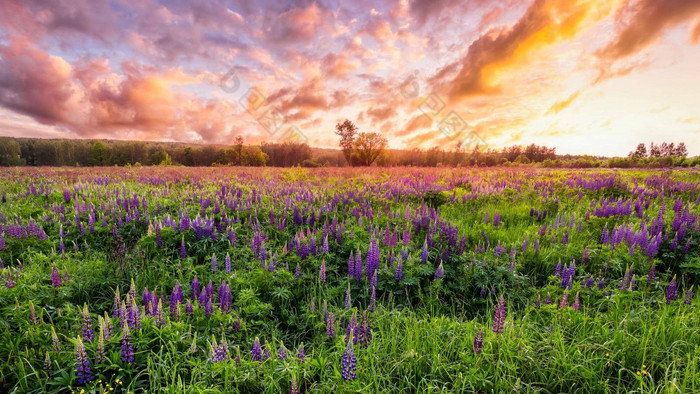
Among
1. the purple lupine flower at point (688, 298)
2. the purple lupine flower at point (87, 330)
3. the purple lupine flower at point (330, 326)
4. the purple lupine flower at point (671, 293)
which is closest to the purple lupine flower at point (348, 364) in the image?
the purple lupine flower at point (330, 326)

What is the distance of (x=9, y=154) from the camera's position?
82.8 meters

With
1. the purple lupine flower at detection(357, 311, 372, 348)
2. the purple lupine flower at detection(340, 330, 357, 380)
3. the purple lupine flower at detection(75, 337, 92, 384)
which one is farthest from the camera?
the purple lupine flower at detection(357, 311, 372, 348)

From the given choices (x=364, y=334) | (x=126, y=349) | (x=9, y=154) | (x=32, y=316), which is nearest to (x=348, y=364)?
(x=364, y=334)

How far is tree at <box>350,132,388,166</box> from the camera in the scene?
49844 mm

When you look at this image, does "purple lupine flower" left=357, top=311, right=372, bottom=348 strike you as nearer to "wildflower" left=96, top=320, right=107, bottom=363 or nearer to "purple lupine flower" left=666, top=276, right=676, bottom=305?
"wildflower" left=96, top=320, right=107, bottom=363

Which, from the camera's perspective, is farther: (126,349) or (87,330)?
(87,330)

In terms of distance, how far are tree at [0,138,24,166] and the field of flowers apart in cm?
10584

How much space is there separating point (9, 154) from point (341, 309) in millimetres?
122170

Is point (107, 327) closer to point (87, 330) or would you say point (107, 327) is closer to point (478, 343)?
point (87, 330)

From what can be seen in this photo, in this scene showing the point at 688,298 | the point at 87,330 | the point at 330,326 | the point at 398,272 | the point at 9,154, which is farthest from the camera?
the point at 9,154

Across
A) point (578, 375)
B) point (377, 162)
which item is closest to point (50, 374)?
point (578, 375)

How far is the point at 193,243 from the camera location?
202 inches

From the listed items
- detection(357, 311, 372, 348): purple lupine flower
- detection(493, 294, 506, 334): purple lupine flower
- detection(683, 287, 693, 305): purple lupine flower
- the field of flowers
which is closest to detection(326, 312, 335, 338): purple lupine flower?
the field of flowers

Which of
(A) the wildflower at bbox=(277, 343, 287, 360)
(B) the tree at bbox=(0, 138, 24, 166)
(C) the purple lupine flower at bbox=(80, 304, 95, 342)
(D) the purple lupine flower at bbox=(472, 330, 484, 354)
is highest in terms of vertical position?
(B) the tree at bbox=(0, 138, 24, 166)
